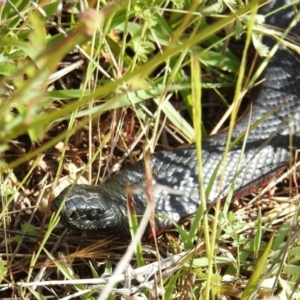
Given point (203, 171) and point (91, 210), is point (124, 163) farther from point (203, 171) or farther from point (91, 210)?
point (91, 210)

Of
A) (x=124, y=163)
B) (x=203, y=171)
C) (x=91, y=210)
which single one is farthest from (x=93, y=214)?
(x=203, y=171)

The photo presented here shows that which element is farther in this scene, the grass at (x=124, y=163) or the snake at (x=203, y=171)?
the snake at (x=203, y=171)

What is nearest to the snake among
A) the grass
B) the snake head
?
the snake head

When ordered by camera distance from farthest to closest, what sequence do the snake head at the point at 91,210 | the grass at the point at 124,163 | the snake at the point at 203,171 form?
the snake at the point at 203,171 < the snake head at the point at 91,210 < the grass at the point at 124,163

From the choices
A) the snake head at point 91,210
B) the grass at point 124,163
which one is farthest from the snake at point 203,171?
the grass at point 124,163

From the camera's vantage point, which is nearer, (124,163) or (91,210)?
(91,210)

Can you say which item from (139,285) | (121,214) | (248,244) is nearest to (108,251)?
(121,214)

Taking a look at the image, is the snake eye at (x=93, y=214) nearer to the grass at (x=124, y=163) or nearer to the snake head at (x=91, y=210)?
the snake head at (x=91, y=210)
